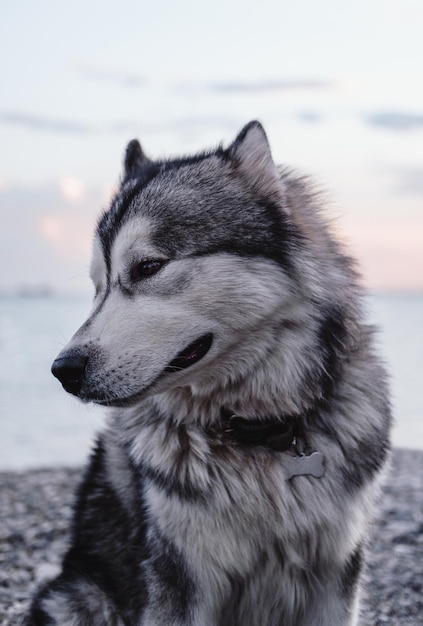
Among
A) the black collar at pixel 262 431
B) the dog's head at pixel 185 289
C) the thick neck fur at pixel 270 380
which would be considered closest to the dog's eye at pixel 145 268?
the dog's head at pixel 185 289

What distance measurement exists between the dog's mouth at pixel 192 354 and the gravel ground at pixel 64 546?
7.19ft

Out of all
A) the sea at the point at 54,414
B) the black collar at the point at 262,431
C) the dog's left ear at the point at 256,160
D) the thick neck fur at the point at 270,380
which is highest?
the dog's left ear at the point at 256,160

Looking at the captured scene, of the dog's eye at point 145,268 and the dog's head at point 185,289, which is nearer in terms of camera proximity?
the dog's head at point 185,289

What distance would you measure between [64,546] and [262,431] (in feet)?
10.7

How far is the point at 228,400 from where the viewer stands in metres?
3.79

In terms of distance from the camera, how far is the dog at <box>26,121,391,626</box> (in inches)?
140

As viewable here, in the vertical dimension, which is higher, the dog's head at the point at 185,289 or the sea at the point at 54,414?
Answer: the dog's head at the point at 185,289

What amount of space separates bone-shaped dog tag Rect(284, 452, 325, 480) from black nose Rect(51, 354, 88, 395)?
100 cm

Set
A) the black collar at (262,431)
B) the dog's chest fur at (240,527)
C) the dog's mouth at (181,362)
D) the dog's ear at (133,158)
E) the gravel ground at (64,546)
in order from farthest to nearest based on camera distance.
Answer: the gravel ground at (64,546)
the dog's ear at (133,158)
the black collar at (262,431)
the dog's chest fur at (240,527)
the dog's mouth at (181,362)

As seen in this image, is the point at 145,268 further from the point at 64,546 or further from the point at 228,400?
the point at 64,546

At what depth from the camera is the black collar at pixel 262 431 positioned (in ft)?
12.5

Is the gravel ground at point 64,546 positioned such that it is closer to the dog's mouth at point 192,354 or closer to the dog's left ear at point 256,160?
the dog's mouth at point 192,354

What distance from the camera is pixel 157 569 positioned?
12.2ft

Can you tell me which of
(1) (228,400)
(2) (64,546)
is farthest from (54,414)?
(1) (228,400)
